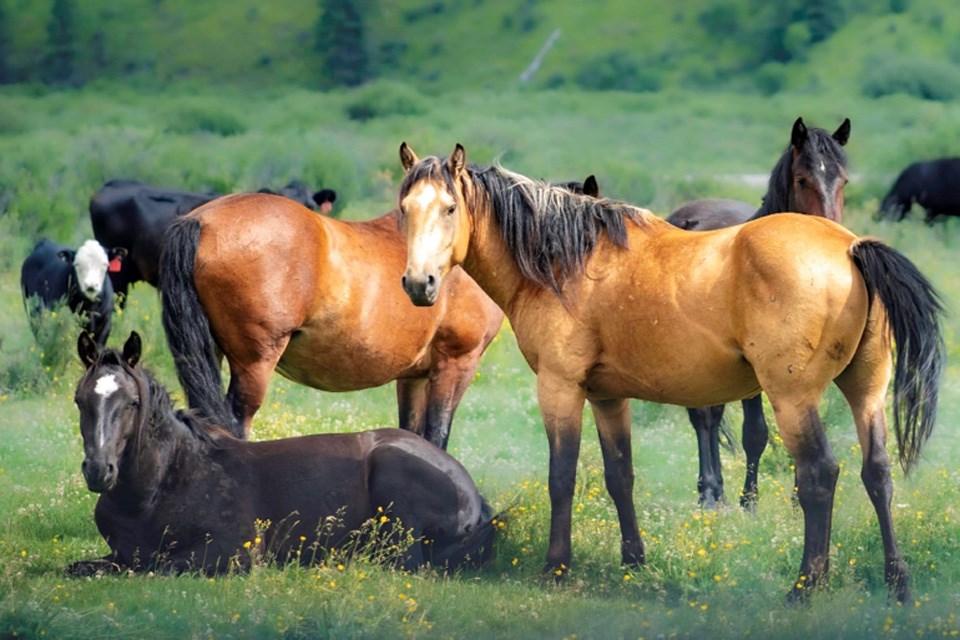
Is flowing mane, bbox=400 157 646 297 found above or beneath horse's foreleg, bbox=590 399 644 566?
above

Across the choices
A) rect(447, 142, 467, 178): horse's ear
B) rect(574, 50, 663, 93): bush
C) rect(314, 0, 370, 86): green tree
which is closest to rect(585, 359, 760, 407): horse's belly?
rect(447, 142, 467, 178): horse's ear

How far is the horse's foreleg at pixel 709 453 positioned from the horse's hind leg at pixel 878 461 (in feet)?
7.82

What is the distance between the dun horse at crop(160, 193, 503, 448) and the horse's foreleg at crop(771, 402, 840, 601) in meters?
2.83

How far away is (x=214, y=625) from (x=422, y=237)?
191 centimetres

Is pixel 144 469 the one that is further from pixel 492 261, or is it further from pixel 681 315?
pixel 681 315

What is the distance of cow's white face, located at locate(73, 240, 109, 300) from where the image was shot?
13359 mm

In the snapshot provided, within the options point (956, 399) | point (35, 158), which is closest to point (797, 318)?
point (956, 399)

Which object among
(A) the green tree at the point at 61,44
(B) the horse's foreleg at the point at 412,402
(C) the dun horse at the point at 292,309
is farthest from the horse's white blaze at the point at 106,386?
(A) the green tree at the point at 61,44

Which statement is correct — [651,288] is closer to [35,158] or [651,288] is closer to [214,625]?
[214,625]

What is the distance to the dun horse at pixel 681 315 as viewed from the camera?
20.6 feet

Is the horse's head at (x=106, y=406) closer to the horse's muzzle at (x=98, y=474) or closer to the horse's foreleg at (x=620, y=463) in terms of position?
the horse's muzzle at (x=98, y=474)

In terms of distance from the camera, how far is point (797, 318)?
20.5 ft

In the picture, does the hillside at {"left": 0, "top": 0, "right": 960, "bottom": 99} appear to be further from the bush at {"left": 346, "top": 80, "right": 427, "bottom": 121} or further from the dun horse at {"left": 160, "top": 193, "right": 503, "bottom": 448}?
the dun horse at {"left": 160, "top": 193, "right": 503, "bottom": 448}

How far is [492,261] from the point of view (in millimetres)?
7203
